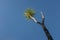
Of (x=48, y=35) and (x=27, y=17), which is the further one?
(x=27, y=17)

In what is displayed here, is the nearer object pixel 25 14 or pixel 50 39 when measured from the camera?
pixel 50 39

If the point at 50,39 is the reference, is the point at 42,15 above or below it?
above

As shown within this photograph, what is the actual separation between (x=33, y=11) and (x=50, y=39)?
3.41 metres

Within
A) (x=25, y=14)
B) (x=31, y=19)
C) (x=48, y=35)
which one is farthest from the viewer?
(x=25, y=14)

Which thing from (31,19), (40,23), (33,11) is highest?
(33,11)

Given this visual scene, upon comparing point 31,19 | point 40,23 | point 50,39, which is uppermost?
point 31,19

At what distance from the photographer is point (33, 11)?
46.6 feet

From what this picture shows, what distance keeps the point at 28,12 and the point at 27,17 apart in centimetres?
52

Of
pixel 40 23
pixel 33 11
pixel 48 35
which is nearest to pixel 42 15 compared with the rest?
pixel 40 23

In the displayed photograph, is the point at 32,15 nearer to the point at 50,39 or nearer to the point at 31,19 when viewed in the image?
the point at 31,19

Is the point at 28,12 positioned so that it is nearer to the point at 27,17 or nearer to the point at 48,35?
the point at 27,17

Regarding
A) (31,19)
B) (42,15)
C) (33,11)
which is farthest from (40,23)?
(33,11)

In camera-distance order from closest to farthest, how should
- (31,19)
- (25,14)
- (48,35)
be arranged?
1. (48,35)
2. (31,19)
3. (25,14)

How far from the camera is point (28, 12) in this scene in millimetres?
14172
